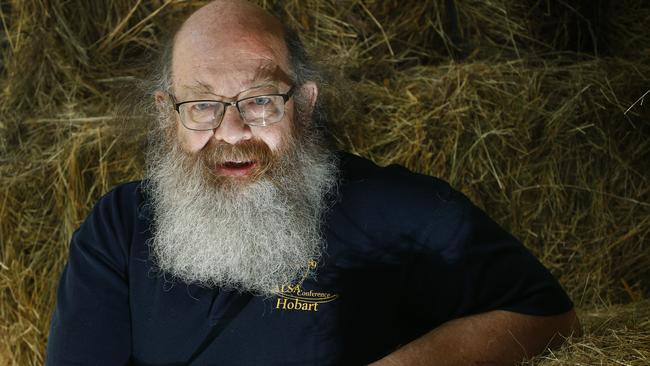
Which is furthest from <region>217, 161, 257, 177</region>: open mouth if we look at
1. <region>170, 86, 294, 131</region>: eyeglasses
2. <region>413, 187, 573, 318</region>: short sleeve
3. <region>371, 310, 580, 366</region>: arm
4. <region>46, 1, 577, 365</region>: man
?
<region>371, 310, 580, 366</region>: arm

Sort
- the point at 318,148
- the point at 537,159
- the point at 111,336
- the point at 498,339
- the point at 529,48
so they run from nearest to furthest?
the point at 498,339, the point at 111,336, the point at 318,148, the point at 537,159, the point at 529,48

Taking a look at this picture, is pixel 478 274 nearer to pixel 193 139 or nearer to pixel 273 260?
pixel 273 260

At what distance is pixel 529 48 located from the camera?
11.3 ft

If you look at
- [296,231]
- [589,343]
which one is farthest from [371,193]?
[589,343]

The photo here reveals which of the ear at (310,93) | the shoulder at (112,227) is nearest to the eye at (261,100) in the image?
the ear at (310,93)

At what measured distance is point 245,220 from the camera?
2422mm

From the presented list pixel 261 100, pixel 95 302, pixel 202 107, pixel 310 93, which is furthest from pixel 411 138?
pixel 95 302

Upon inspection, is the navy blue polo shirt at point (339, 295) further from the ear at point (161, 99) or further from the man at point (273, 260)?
the ear at point (161, 99)

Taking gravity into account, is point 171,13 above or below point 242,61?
below

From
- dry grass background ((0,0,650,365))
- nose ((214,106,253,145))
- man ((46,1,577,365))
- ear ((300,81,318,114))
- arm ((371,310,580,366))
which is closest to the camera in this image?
arm ((371,310,580,366))

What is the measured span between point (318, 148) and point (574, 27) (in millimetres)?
1470

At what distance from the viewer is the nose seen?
7.73 feet

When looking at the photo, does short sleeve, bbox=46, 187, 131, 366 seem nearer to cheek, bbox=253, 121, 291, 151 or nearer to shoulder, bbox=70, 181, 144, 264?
shoulder, bbox=70, 181, 144, 264

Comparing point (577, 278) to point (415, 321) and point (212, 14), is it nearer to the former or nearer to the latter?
point (415, 321)
